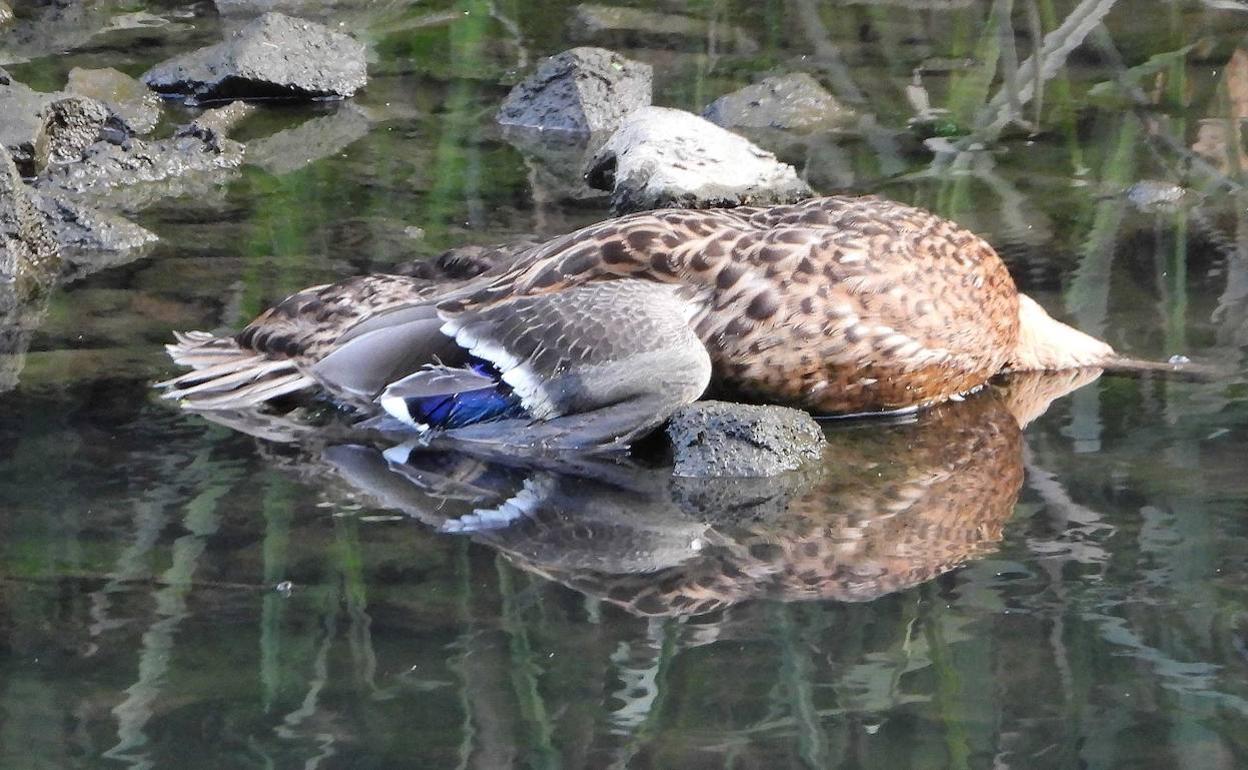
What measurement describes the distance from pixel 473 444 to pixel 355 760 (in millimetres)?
1931

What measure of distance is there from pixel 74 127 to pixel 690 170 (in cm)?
304

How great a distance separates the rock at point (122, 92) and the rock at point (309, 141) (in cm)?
63

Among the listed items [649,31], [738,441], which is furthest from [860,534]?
[649,31]

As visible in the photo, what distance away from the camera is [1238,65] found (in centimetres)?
888

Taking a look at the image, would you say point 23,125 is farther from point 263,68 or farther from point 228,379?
point 228,379

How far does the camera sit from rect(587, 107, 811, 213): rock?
23.5 feet

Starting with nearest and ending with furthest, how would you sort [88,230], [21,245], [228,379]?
[228,379] < [21,245] < [88,230]

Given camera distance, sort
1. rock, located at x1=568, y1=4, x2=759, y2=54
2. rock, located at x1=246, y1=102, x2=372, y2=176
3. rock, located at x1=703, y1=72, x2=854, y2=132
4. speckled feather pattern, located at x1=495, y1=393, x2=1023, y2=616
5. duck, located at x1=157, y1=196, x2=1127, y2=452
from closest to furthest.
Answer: speckled feather pattern, located at x1=495, y1=393, x2=1023, y2=616 < duck, located at x1=157, y1=196, x2=1127, y2=452 < rock, located at x1=246, y1=102, x2=372, y2=176 < rock, located at x1=703, y1=72, x2=854, y2=132 < rock, located at x1=568, y1=4, x2=759, y2=54

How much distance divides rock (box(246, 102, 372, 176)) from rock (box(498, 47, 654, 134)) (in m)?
0.76

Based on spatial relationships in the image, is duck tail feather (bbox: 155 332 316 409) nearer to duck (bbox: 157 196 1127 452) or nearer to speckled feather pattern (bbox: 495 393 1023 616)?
duck (bbox: 157 196 1127 452)

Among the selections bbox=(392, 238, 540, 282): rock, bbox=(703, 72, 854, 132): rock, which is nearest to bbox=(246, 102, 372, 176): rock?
bbox=(703, 72, 854, 132): rock

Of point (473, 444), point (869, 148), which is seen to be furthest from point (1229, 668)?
point (869, 148)

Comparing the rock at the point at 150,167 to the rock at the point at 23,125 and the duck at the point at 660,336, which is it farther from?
→ the duck at the point at 660,336

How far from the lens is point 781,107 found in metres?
8.71
